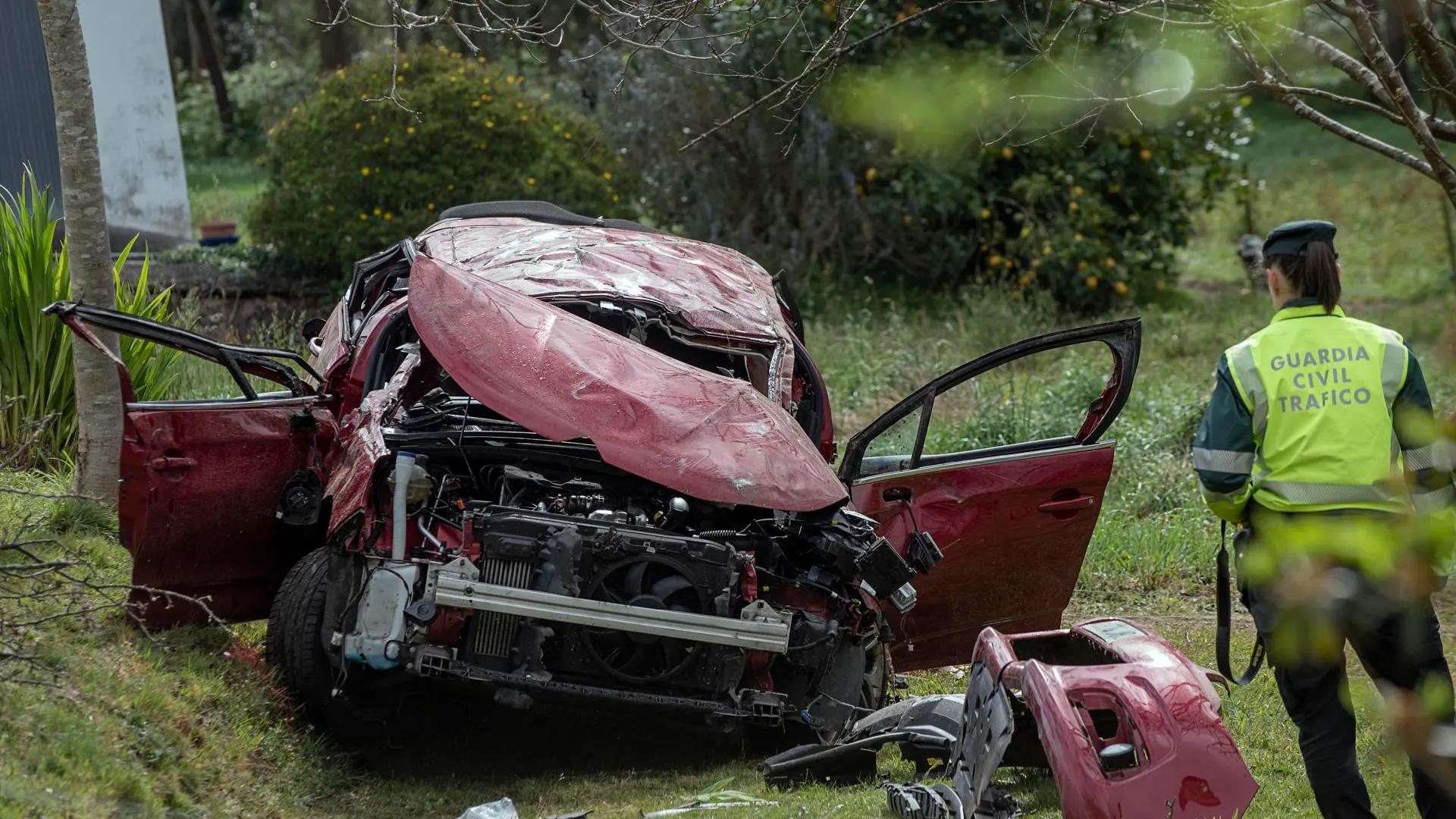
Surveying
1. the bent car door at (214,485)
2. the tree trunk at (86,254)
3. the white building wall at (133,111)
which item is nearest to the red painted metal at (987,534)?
the bent car door at (214,485)

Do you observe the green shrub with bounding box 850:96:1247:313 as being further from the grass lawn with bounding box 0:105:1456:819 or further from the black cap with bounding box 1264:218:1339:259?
the black cap with bounding box 1264:218:1339:259

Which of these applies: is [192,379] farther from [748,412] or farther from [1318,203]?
[1318,203]

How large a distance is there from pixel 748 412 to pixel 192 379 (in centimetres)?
518

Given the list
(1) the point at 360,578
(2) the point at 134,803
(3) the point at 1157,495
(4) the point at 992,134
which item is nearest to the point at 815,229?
(4) the point at 992,134

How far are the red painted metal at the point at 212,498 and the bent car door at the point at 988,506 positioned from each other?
232 centimetres

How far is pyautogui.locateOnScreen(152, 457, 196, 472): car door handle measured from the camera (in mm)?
5539

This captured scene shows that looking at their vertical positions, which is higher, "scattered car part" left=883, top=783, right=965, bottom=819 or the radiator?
the radiator

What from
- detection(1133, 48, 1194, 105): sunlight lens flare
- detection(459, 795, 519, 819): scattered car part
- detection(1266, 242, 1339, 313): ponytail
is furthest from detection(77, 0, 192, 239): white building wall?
detection(1266, 242, 1339, 313): ponytail

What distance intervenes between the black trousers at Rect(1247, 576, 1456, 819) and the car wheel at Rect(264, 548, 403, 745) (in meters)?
3.03

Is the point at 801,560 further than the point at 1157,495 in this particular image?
No

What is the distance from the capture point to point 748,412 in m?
5.61

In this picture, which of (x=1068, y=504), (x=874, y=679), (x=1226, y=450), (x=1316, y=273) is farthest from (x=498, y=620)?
(x=1316, y=273)

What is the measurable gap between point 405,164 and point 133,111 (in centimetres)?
312

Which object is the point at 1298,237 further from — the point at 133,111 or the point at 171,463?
the point at 133,111
